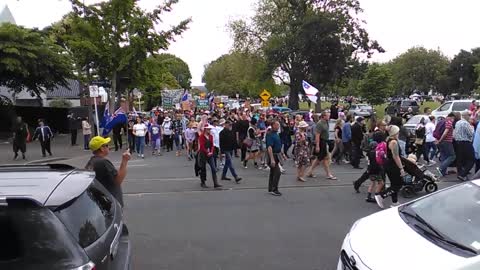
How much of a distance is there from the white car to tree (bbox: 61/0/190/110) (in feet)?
81.2

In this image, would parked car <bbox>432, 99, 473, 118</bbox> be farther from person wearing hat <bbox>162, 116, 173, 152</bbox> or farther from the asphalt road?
the asphalt road

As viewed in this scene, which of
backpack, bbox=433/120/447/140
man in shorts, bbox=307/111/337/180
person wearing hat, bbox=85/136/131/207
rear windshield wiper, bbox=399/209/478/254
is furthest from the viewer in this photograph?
backpack, bbox=433/120/447/140

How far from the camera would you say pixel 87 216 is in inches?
133

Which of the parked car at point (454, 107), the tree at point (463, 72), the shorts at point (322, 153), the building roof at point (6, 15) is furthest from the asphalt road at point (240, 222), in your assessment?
the tree at point (463, 72)

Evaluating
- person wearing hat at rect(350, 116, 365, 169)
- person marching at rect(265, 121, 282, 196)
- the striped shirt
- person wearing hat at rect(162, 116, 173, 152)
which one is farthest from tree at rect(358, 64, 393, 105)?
person marching at rect(265, 121, 282, 196)

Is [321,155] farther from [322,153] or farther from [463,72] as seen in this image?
[463,72]

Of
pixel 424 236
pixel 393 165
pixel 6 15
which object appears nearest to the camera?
pixel 424 236

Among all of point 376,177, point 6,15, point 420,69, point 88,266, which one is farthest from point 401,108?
point 420,69

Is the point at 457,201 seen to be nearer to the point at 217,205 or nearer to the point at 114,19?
the point at 217,205

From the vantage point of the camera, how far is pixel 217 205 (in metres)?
9.63

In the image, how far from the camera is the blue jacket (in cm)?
1545

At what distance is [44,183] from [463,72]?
103037mm

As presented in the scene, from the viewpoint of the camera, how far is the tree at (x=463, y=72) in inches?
3743

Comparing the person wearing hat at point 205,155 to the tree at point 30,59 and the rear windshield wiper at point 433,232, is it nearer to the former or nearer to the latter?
the rear windshield wiper at point 433,232
